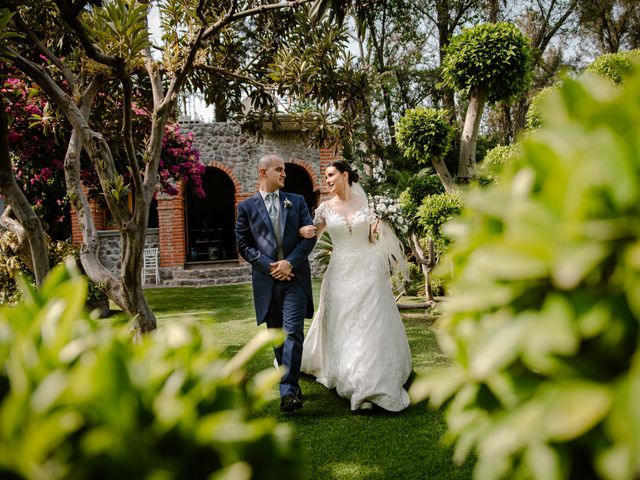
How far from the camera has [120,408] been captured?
0.67 metres

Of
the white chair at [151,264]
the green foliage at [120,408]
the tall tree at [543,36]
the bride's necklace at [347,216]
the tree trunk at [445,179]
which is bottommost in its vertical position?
the white chair at [151,264]

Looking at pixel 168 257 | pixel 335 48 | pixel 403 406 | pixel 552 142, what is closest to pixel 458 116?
pixel 168 257

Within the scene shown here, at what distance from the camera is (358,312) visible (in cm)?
418

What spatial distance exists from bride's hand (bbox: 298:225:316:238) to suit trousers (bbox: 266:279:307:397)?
438mm

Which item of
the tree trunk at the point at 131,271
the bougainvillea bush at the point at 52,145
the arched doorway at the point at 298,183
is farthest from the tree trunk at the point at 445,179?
the arched doorway at the point at 298,183

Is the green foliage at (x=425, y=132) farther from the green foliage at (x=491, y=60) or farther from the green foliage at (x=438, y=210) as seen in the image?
the green foliage at (x=438, y=210)

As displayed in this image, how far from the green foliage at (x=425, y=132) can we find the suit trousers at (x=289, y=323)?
3.55 metres

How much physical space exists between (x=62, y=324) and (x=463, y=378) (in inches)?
27.7

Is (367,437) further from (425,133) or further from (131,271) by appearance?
(425,133)

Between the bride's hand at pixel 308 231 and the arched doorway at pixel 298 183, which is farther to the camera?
the arched doorway at pixel 298 183

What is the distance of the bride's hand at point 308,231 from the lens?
13.9ft

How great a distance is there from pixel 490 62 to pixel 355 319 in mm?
3774

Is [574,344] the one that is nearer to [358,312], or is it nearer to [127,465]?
[127,465]

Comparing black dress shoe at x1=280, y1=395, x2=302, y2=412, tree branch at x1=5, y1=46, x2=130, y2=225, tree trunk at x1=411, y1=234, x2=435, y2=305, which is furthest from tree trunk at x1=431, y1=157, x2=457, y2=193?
tree branch at x1=5, y1=46, x2=130, y2=225
